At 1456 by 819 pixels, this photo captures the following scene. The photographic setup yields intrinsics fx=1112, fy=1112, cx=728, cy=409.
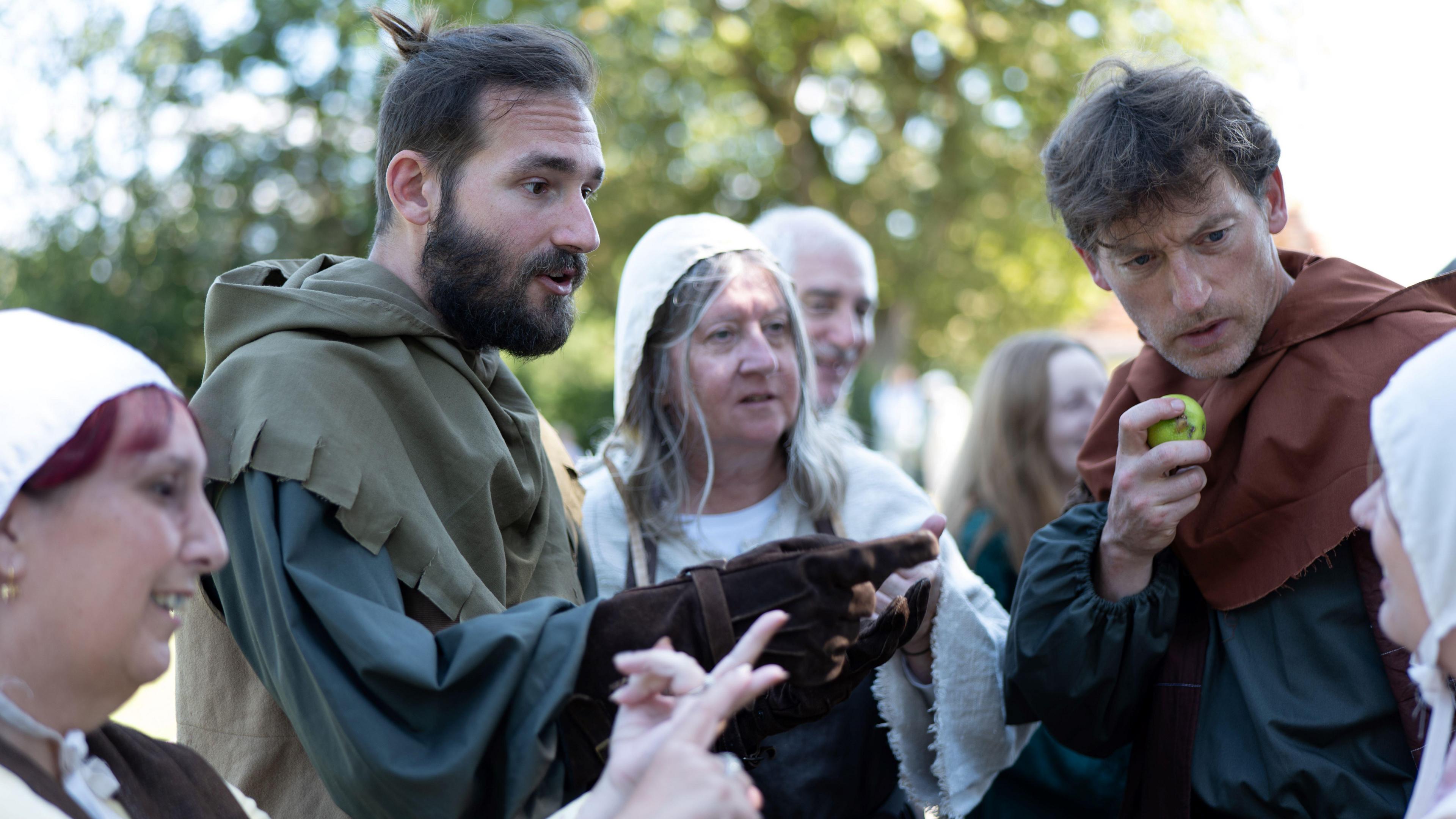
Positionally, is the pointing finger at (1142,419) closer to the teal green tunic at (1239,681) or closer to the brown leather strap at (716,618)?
the teal green tunic at (1239,681)

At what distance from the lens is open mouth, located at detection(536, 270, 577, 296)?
2.52m

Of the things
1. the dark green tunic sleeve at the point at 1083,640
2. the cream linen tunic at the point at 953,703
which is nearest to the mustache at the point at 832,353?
the cream linen tunic at the point at 953,703

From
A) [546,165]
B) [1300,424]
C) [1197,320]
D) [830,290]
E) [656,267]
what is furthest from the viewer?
[830,290]

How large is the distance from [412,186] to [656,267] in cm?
93

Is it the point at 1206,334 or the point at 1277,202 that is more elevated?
the point at 1277,202

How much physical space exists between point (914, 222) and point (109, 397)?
1441 centimetres

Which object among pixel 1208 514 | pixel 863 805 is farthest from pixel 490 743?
pixel 1208 514

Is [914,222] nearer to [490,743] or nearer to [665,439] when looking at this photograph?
[665,439]

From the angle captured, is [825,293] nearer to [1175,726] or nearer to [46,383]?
[1175,726]

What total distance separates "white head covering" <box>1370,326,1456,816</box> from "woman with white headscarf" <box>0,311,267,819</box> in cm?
176

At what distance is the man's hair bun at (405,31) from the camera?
104 inches

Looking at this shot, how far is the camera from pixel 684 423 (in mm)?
3336

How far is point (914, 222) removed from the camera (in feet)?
50.2

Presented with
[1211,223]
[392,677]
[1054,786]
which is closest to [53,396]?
[392,677]
